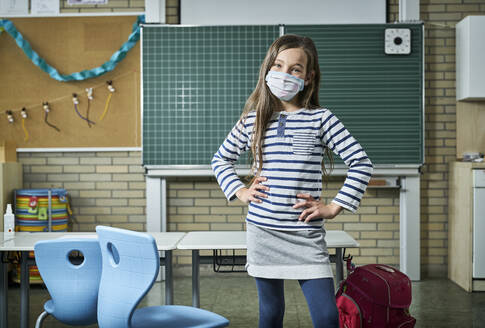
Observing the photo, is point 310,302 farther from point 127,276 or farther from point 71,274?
point 71,274

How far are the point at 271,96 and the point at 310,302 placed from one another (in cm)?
69

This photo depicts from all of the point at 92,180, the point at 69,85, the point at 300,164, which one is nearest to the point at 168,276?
the point at 300,164

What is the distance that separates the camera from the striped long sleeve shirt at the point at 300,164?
1.54m

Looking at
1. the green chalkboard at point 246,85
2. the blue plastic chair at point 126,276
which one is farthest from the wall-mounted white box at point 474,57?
the blue plastic chair at point 126,276

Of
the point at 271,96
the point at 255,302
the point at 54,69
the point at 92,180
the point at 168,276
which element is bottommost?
the point at 255,302

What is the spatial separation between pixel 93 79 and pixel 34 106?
57 centimetres

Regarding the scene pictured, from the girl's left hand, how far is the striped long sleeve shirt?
0.02 metres

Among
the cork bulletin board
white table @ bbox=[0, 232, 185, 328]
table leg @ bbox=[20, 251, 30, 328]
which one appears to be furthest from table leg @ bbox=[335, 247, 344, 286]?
the cork bulletin board

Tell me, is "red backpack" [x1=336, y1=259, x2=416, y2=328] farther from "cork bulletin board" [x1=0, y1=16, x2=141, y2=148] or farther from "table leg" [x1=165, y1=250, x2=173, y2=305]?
"cork bulletin board" [x1=0, y1=16, x2=141, y2=148]

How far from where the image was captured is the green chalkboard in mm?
3965

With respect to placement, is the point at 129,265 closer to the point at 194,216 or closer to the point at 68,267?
the point at 68,267

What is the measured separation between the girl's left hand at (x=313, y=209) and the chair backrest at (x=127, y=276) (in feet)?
1.52

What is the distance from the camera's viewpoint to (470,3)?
4156 mm

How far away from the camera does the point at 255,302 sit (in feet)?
11.5
